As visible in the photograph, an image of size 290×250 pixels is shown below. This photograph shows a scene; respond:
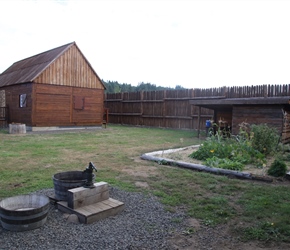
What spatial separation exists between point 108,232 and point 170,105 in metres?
15.2

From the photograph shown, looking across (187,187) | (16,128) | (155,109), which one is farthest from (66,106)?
(187,187)

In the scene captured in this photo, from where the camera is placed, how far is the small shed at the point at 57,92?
15320mm

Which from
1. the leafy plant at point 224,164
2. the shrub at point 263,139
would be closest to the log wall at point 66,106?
the leafy plant at point 224,164

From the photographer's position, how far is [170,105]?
17797 mm

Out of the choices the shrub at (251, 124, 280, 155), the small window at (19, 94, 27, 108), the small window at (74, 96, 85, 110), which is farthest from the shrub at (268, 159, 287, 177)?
the small window at (19, 94, 27, 108)

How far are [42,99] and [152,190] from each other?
507 inches

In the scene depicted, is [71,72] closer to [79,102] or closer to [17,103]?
[79,102]

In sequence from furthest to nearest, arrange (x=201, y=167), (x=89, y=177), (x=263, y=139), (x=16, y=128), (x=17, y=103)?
(x=17, y=103)
(x=16, y=128)
(x=263, y=139)
(x=201, y=167)
(x=89, y=177)

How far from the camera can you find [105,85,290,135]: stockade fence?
13.7m

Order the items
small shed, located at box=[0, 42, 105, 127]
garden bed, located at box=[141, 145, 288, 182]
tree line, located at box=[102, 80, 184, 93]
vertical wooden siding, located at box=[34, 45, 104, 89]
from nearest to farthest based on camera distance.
Answer: garden bed, located at box=[141, 145, 288, 182] → small shed, located at box=[0, 42, 105, 127] → vertical wooden siding, located at box=[34, 45, 104, 89] → tree line, located at box=[102, 80, 184, 93]

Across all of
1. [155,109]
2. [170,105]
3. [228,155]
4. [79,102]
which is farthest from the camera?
[155,109]

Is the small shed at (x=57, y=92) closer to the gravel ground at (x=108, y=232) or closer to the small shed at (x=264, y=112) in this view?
the small shed at (x=264, y=112)

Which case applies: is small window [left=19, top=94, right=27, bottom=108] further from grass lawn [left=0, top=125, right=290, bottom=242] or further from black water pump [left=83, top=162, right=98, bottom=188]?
black water pump [left=83, top=162, right=98, bottom=188]

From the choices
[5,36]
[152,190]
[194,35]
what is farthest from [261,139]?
[5,36]
